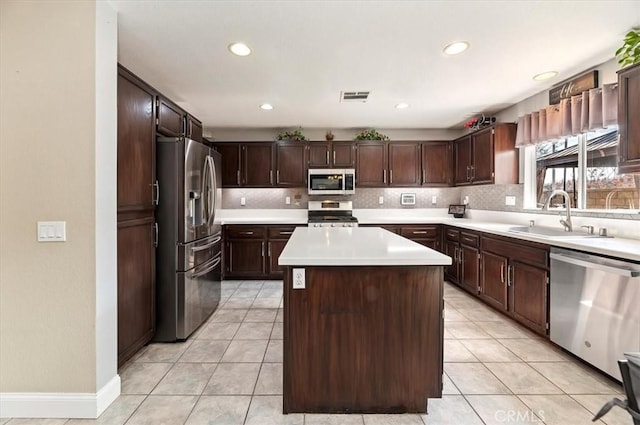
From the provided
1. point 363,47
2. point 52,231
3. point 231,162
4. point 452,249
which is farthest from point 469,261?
point 52,231

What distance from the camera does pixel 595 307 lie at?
2096 mm

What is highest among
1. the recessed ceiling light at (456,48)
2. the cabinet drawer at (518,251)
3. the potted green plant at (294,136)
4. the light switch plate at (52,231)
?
the recessed ceiling light at (456,48)

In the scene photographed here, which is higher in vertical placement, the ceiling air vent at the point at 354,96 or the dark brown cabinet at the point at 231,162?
the ceiling air vent at the point at 354,96

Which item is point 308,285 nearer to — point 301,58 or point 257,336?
point 257,336

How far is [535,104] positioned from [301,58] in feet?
9.24

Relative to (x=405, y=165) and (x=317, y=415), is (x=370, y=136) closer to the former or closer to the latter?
(x=405, y=165)

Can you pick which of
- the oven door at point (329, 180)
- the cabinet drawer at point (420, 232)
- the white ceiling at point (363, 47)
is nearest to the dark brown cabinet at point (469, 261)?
the cabinet drawer at point (420, 232)

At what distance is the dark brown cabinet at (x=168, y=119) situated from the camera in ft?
8.41

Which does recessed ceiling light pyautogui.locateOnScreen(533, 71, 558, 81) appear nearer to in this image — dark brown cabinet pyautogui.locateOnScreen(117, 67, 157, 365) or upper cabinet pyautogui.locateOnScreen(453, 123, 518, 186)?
upper cabinet pyautogui.locateOnScreen(453, 123, 518, 186)

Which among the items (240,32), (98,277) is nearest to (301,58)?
(240,32)

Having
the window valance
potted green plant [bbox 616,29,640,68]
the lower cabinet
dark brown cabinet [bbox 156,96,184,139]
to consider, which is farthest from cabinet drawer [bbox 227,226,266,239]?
potted green plant [bbox 616,29,640,68]

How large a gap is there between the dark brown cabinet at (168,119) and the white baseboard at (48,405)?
1.99 meters

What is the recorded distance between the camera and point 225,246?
4.56 m

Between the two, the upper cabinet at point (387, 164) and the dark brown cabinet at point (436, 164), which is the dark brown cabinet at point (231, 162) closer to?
the upper cabinet at point (387, 164)
